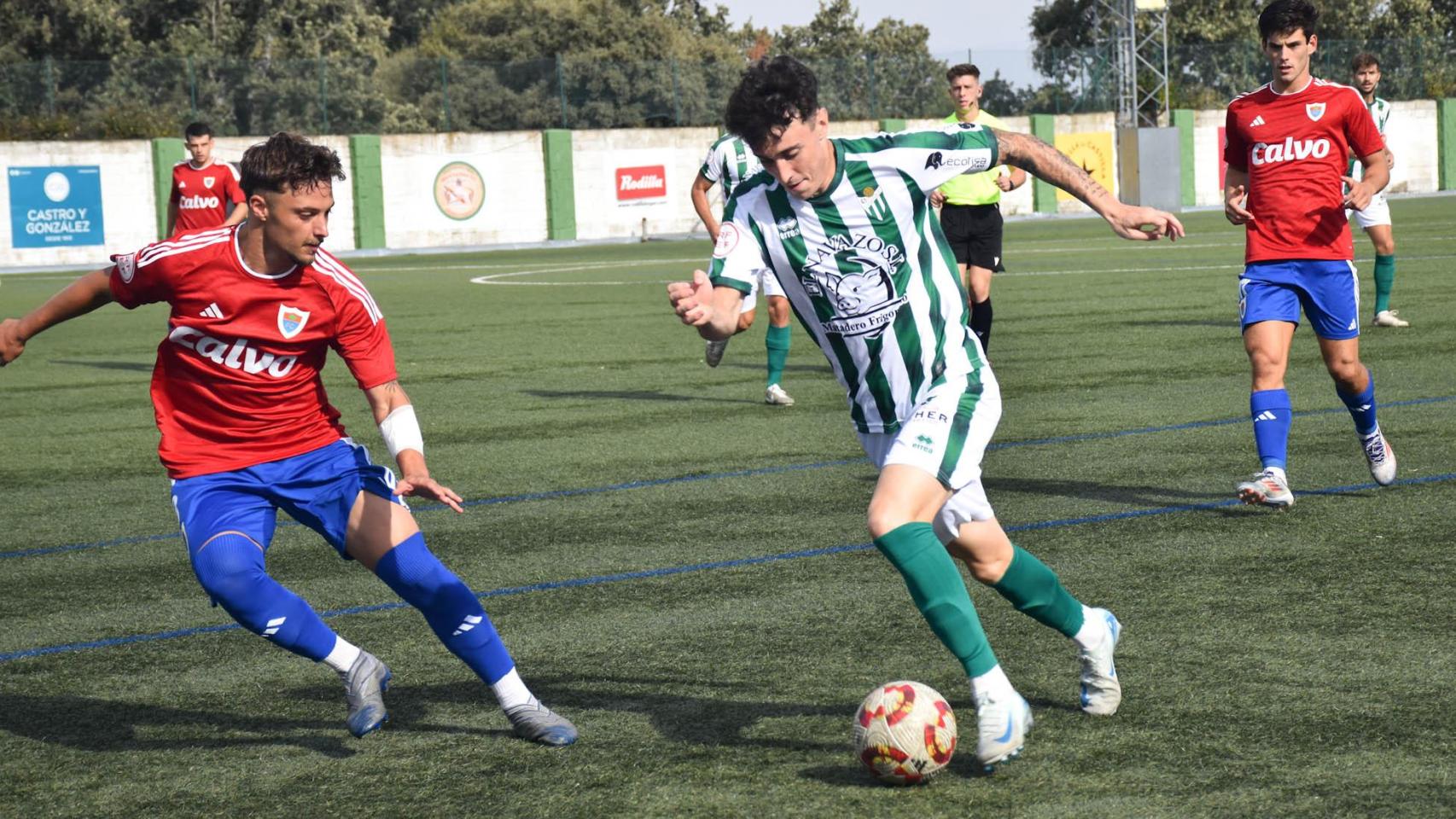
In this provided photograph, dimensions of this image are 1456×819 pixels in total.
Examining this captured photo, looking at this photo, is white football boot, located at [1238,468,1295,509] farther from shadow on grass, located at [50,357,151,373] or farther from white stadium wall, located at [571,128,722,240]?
white stadium wall, located at [571,128,722,240]

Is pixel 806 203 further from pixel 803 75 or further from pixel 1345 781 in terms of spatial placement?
pixel 1345 781

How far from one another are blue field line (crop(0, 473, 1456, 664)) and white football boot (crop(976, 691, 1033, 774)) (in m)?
2.74

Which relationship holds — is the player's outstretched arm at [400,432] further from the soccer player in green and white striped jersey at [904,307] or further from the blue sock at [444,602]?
the soccer player in green and white striped jersey at [904,307]

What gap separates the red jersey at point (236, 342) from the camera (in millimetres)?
4969

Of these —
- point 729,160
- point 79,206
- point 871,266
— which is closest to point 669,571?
point 871,266

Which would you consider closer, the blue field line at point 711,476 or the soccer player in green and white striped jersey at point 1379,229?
the blue field line at point 711,476

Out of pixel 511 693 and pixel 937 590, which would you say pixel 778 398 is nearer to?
pixel 511 693

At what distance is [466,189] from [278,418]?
125 ft

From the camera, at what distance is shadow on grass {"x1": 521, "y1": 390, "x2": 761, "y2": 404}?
12430 mm

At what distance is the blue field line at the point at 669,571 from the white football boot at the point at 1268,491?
12.8 inches

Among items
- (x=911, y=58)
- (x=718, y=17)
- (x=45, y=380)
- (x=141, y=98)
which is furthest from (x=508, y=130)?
(x=718, y=17)

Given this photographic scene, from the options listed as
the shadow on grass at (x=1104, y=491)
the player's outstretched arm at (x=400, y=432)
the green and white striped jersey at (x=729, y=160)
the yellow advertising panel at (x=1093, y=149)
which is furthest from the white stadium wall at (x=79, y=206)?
the player's outstretched arm at (x=400, y=432)

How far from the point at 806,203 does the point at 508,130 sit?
130ft

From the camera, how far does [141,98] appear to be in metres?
41.6
